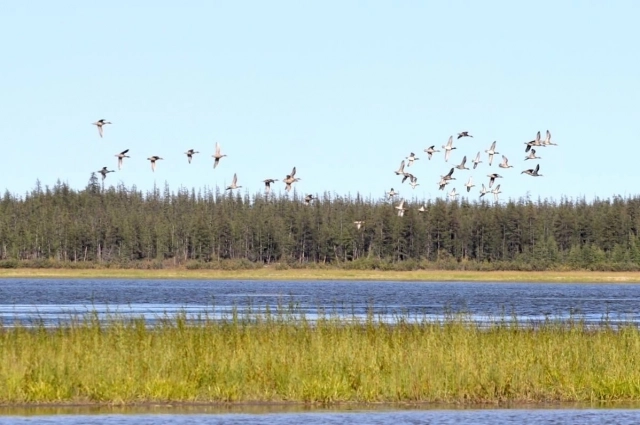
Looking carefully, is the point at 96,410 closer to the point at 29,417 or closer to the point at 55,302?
the point at 29,417

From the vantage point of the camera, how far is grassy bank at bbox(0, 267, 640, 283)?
138 meters

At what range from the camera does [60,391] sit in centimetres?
2298

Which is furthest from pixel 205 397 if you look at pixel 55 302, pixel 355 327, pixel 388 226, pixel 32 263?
pixel 388 226

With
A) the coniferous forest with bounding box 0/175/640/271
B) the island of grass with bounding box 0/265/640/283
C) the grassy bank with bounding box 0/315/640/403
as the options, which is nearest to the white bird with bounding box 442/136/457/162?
the grassy bank with bounding box 0/315/640/403

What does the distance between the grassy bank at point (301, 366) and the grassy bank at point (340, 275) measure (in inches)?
4386

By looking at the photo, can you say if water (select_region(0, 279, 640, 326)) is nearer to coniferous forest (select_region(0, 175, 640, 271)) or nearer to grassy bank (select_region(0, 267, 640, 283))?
grassy bank (select_region(0, 267, 640, 283))

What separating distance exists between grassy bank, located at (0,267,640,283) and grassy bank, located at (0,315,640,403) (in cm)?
11140

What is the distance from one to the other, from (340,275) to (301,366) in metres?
118

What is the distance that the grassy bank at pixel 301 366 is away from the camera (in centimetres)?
2325

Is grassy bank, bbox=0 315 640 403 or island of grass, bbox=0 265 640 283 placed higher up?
island of grass, bbox=0 265 640 283

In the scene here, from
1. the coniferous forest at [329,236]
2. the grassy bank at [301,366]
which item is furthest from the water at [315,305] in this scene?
the coniferous forest at [329,236]

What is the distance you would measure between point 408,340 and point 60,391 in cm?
718

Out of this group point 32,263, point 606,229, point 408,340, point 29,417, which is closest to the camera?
point 29,417

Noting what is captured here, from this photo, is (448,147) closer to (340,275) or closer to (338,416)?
(338,416)
